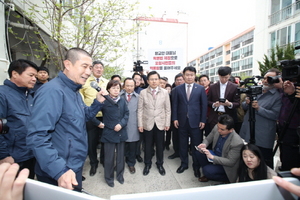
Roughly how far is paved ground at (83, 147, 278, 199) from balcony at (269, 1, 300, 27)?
16.6 m

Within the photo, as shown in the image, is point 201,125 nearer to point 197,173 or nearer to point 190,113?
point 190,113

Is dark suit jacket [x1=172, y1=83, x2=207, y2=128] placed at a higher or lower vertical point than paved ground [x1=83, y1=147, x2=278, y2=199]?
higher

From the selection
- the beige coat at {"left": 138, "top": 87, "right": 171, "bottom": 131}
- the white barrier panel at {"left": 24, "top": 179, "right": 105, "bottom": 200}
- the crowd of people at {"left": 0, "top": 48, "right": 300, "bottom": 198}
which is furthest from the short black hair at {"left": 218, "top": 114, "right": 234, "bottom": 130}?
the white barrier panel at {"left": 24, "top": 179, "right": 105, "bottom": 200}

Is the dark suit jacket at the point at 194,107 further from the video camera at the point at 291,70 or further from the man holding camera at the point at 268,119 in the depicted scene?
the video camera at the point at 291,70

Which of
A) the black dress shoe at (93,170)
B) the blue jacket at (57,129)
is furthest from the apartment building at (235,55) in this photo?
the blue jacket at (57,129)

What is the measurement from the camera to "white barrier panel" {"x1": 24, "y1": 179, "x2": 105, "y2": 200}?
468 mm

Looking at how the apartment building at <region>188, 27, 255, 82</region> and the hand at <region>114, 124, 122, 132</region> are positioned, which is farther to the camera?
the apartment building at <region>188, 27, 255, 82</region>

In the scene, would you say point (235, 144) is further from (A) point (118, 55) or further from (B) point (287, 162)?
(A) point (118, 55)

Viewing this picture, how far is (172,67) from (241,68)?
4209cm

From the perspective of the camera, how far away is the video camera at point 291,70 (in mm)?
1897

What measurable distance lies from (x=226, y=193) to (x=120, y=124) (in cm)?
235

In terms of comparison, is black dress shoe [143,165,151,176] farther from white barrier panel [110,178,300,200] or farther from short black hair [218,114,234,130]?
white barrier panel [110,178,300,200]

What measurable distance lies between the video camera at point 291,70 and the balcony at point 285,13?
51.5ft

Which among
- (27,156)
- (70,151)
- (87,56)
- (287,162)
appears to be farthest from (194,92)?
(27,156)
